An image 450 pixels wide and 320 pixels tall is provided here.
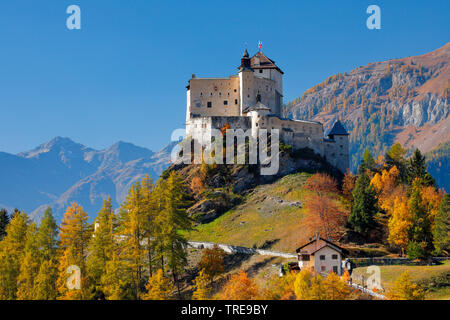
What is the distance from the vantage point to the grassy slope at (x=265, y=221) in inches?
3287

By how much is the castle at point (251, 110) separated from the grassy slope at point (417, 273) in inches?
1924

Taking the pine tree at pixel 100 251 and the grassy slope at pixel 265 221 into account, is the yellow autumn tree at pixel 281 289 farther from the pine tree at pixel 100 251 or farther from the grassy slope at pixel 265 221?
the pine tree at pixel 100 251

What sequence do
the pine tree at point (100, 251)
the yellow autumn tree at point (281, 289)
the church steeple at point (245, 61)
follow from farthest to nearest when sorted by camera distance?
the church steeple at point (245, 61)
the pine tree at point (100, 251)
the yellow autumn tree at point (281, 289)

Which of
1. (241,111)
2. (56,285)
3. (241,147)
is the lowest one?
(56,285)

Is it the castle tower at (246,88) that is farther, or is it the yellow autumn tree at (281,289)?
the castle tower at (246,88)

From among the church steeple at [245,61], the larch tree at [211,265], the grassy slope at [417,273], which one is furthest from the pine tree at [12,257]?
the church steeple at [245,61]

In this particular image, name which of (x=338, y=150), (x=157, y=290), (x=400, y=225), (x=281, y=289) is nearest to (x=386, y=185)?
(x=338, y=150)

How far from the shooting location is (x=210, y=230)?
95.0 metres

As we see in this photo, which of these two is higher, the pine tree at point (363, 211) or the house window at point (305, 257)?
the pine tree at point (363, 211)

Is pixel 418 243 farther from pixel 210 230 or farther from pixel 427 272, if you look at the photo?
pixel 210 230

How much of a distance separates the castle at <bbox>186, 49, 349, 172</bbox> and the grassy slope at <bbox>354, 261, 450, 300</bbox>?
48.9 m
